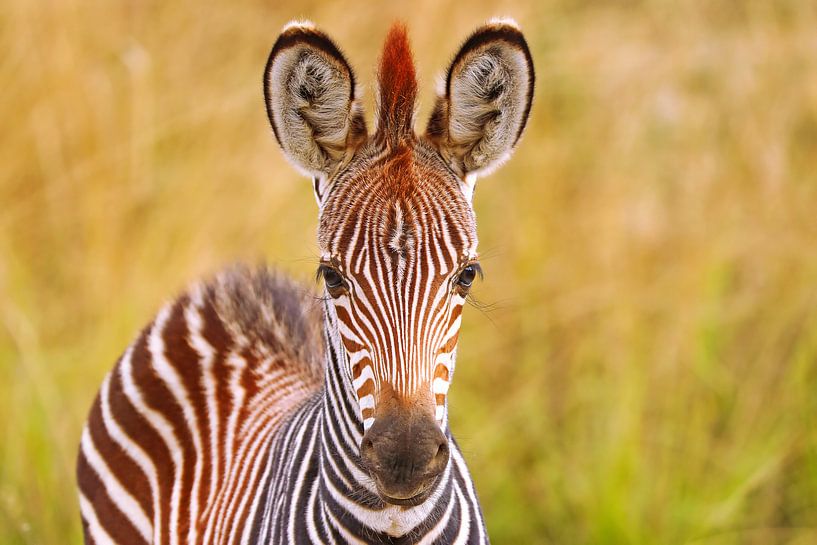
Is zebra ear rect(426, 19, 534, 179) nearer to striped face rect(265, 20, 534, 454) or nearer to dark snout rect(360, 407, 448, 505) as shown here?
striped face rect(265, 20, 534, 454)

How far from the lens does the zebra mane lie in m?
4.60

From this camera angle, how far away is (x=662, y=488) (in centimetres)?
625

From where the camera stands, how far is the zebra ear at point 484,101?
3.20m

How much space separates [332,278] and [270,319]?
1.63 m

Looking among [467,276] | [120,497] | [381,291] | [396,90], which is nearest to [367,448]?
[381,291]

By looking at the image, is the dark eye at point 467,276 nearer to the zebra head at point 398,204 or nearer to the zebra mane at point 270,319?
the zebra head at point 398,204

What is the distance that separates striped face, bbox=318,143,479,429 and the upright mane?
0.12 meters

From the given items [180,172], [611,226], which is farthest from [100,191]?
[611,226]

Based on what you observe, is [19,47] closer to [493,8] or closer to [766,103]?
[493,8]

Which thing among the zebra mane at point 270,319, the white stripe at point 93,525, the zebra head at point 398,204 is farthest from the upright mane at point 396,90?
the white stripe at point 93,525

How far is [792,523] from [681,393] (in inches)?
39.6

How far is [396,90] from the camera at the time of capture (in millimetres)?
3209

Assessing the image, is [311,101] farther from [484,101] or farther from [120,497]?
[120,497]

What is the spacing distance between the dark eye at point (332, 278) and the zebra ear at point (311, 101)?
405mm
